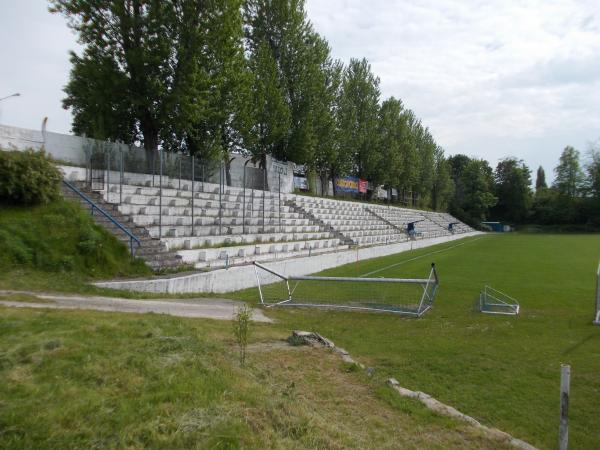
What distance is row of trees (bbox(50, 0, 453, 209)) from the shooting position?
71.3 ft

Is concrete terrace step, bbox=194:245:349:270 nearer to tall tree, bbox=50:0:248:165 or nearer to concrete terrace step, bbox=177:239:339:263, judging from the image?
concrete terrace step, bbox=177:239:339:263

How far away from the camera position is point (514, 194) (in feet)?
381

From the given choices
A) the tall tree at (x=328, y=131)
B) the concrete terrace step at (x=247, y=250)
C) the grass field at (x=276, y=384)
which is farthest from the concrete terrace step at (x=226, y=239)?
the tall tree at (x=328, y=131)

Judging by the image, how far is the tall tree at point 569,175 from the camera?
112062 millimetres

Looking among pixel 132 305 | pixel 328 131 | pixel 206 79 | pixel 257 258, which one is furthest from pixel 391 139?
pixel 132 305

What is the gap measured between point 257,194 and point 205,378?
944 inches

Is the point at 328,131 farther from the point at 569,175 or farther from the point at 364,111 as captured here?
the point at 569,175

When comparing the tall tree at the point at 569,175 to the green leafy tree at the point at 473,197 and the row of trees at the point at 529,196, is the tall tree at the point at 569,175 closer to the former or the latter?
the row of trees at the point at 529,196

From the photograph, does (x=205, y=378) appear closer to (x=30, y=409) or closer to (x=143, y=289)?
(x=30, y=409)

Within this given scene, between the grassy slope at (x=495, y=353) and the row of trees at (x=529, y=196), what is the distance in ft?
324

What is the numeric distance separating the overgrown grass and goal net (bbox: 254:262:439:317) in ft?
14.3

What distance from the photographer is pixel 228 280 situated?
16844 mm

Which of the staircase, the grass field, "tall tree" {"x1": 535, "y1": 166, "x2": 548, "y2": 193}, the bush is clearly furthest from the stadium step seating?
"tall tree" {"x1": 535, "y1": 166, "x2": 548, "y2": 193}

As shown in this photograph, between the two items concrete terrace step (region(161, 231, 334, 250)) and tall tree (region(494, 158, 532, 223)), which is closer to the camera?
concrete terrace step (region(161, 231, 334, 250))
